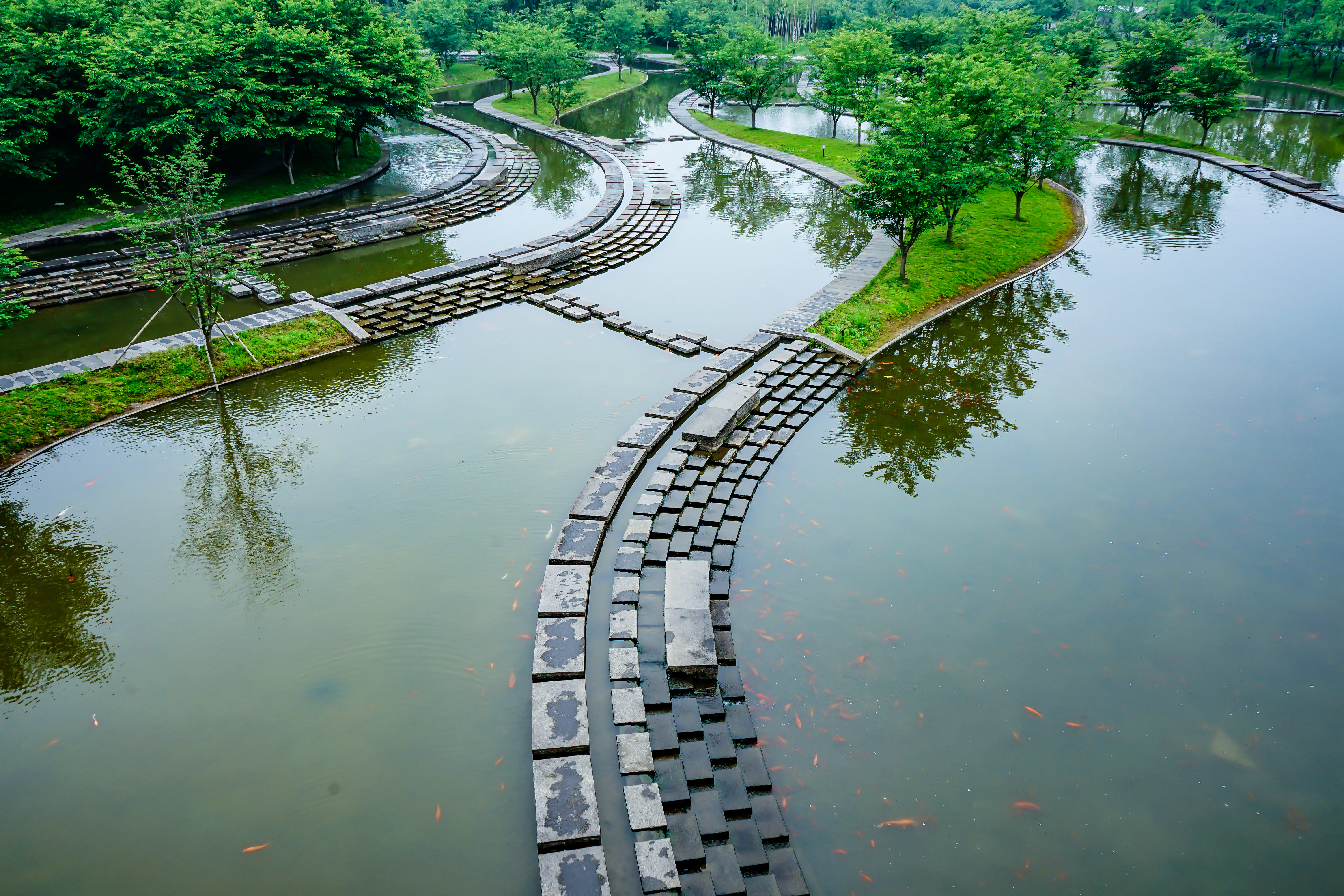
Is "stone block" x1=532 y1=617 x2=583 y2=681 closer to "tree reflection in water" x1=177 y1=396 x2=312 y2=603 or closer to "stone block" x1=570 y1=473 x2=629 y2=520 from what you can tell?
"stone block" x1=570 y1=473 x2=629 y2=520

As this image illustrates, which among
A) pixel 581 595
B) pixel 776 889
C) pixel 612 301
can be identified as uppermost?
pixel 612 301

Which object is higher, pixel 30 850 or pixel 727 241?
pixel 727 241

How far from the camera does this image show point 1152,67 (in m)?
35.8

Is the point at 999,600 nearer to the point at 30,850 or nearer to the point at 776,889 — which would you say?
the point at 776,889

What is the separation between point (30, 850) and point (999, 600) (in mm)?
11646

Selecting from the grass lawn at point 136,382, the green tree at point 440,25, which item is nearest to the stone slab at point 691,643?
the grass lawn at point 136,382

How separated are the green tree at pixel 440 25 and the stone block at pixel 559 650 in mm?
53502

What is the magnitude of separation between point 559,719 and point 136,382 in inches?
503

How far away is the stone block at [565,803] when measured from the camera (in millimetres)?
7461

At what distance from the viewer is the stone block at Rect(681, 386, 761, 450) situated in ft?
44.6

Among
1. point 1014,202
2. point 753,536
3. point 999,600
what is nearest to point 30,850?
point 753,536

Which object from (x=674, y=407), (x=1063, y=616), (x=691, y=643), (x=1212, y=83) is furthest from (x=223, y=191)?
(x=1212, y=83)

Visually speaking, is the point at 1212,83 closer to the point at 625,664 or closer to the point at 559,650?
the point at 625,664

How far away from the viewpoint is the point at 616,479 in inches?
499
